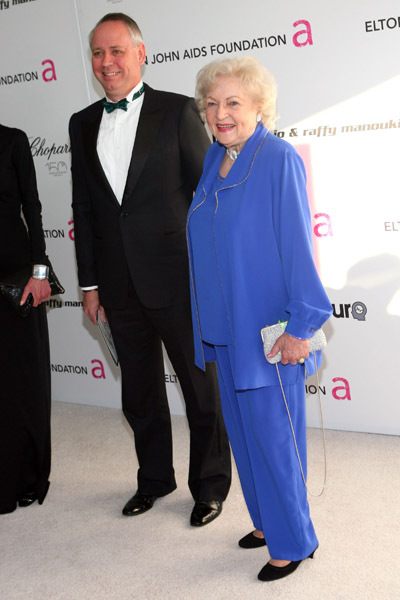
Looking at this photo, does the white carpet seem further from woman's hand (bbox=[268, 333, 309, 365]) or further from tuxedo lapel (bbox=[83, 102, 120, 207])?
tuxedo lapel (bbox=[83, 102, 120, 207])

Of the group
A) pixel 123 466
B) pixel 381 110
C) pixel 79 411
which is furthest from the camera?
pixel 79 411

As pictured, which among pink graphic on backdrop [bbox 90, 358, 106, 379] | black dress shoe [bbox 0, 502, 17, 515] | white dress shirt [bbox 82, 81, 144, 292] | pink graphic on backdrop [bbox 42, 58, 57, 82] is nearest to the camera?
white dress shirt [bbox 82, 81, 144, 292]

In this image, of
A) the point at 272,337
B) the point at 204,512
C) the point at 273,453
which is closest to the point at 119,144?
the point at 272,337

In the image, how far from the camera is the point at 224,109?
2.28 m

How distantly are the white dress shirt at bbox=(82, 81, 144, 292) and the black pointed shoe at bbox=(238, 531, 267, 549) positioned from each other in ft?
4.37

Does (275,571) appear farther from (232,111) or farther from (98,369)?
(98,369)

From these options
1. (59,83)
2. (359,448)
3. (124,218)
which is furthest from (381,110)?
(59,83)

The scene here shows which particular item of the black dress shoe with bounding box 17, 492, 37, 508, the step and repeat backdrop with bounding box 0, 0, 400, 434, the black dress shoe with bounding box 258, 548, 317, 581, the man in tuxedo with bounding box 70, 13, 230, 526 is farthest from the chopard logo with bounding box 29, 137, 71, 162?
the black dress shoe with bounding box 258, 548, 317, 581

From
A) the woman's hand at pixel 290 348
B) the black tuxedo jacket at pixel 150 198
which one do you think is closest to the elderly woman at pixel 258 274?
the woman's hand at pixel 290 348

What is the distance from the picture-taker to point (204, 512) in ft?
9.95

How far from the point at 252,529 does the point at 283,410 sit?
80 centimetres

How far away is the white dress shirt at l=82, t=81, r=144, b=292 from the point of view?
2848 mm

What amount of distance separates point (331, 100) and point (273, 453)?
1.82m

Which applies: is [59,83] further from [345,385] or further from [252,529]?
[252,529]
